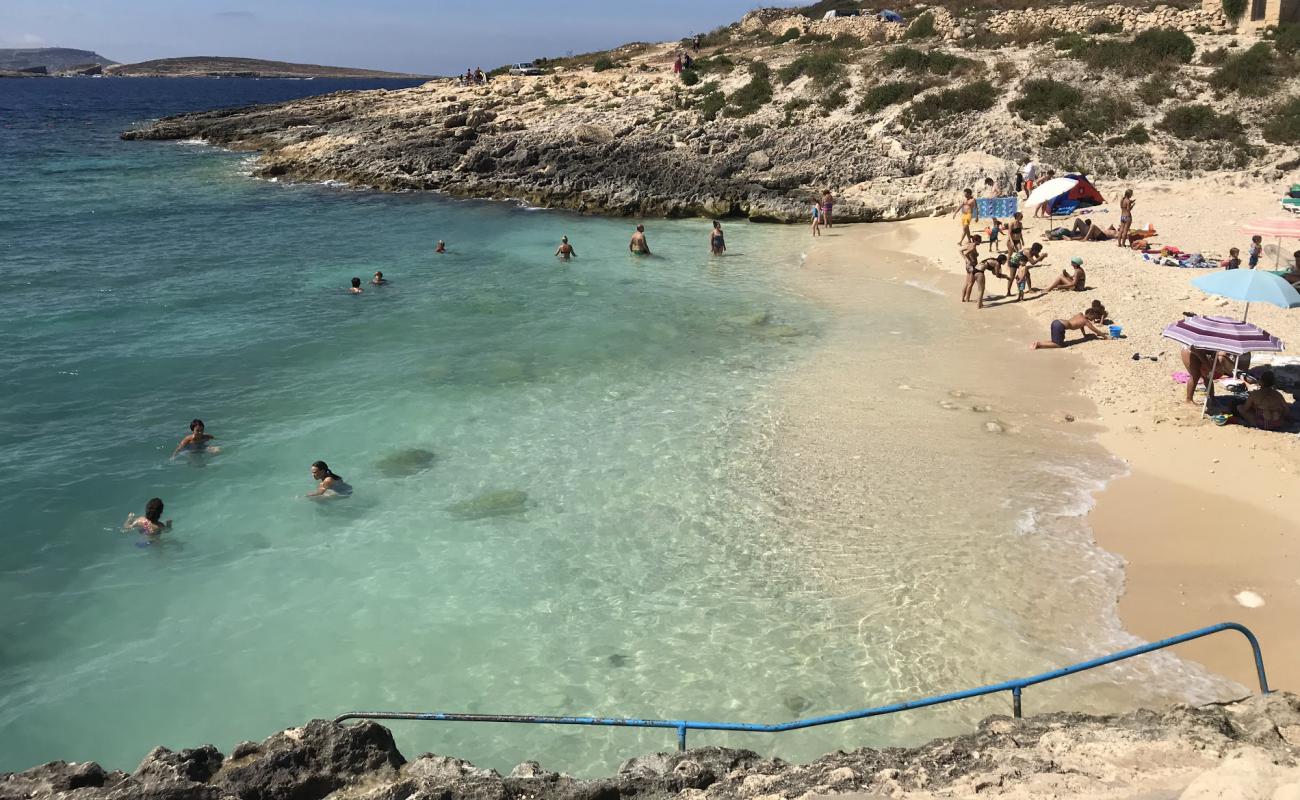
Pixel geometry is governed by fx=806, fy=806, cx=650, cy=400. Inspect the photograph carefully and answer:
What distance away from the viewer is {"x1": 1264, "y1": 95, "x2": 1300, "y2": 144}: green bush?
2802 centimetres

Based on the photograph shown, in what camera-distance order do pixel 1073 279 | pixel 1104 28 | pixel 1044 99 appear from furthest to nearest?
pixel 1104 28, pixel 1044 99, pixel 1073 279

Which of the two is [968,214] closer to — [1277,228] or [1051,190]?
[1051,190]

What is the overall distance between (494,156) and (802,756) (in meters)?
38.0

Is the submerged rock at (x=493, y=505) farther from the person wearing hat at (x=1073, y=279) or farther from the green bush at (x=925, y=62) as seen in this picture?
the green bush at (x=925, y=62)

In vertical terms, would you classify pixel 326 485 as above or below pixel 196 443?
below

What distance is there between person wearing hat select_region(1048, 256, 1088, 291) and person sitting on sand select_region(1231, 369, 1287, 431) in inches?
273

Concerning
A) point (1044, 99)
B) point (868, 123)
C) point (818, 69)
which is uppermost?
point (818, 69)

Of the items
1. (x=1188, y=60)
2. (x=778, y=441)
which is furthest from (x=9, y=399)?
(x=1188, y=60)

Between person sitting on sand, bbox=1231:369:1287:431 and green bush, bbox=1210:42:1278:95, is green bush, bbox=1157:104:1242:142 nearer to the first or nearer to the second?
green bush, bbox=1210:42:1278:95

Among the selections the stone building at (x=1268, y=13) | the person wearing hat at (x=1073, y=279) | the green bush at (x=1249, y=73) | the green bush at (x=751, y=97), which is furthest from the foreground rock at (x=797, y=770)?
the stone building at (x=1268, y=13)

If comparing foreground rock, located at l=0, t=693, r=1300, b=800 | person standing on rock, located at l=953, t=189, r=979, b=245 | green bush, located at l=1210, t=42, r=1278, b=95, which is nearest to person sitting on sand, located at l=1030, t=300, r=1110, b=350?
person standing on rock, located at l=953, t=189, r=979, b=245

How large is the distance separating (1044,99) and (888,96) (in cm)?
630

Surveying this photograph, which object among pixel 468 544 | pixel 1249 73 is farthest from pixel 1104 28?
pixel 468 544

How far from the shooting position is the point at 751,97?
3912 centimetres
